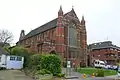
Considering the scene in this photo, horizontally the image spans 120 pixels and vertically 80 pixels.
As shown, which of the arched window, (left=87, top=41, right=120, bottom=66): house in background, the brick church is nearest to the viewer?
the brick church

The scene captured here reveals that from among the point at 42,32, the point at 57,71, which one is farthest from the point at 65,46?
the point at 57,71

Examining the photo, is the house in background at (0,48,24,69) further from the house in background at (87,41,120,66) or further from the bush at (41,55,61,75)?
the house in background at (87,41,120,66)

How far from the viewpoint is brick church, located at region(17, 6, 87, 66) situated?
62500mm

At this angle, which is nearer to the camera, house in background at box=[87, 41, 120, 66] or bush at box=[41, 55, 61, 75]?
bush at box=[41, 55, 61, 75]

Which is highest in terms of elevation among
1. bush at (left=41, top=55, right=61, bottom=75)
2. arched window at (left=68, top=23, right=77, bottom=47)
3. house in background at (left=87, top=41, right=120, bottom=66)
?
arched window at (left=68, top=23, right=77, bottom=47)

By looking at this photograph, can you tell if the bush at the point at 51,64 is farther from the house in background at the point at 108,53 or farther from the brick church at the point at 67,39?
the house in background at the point at 108,53

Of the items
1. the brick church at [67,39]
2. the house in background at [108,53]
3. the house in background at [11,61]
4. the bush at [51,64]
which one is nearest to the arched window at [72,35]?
the brick church at [67,39]

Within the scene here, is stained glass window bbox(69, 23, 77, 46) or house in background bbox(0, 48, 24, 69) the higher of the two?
stained glass window bbox(69, 23, 77, 46)

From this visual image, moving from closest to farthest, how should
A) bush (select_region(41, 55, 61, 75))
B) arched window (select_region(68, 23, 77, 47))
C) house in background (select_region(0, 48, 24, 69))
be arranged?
bush (select_region(41, 55, 61, 75)), house in background (select_region(0, 48, 24, 69)), arched window (select_region(68, 23, 77, 47))

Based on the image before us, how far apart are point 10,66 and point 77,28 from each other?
27607mm

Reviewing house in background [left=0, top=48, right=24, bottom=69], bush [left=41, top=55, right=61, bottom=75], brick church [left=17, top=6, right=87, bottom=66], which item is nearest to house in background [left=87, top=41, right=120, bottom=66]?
brick church [left=17, top=6, right=87, bottom=66]

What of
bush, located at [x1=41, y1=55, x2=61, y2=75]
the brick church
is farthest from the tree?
bush, located at [x1=41, y1=55, x2=61, y2=75]

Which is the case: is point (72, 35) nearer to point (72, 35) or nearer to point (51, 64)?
point (72, 35)

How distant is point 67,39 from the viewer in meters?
65.4
